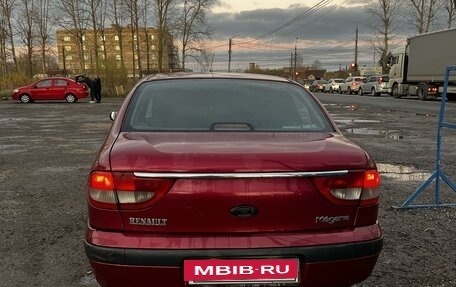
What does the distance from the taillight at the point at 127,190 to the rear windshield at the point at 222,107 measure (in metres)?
0.67

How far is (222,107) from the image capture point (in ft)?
11.3

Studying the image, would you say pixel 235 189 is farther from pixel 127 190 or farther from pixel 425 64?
pixel 425 64

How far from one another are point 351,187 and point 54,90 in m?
29.5

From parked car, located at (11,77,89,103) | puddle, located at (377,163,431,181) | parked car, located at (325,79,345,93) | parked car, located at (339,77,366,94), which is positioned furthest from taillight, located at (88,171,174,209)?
parked car, located at (325,79,345,93)

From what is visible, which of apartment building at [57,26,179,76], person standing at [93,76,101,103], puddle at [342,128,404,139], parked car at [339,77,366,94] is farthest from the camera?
apartment building at [57,26,179,76]

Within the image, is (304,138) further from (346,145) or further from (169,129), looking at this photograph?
(169,129)

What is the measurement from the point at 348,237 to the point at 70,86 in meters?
29.2

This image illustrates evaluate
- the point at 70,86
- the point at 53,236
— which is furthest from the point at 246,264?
the point at 70,86

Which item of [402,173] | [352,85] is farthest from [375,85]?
[402,173]

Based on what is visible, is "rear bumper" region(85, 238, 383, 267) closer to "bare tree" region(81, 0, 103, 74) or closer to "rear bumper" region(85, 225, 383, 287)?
"rear bumper" region(85, 225, 383, 287)

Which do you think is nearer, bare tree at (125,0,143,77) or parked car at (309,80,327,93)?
bare tree at (125,0,143,77)

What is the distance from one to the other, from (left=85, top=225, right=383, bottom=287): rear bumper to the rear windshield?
3.02 ft

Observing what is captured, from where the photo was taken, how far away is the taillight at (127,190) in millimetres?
2482

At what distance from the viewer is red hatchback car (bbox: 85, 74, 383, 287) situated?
2469 mm
